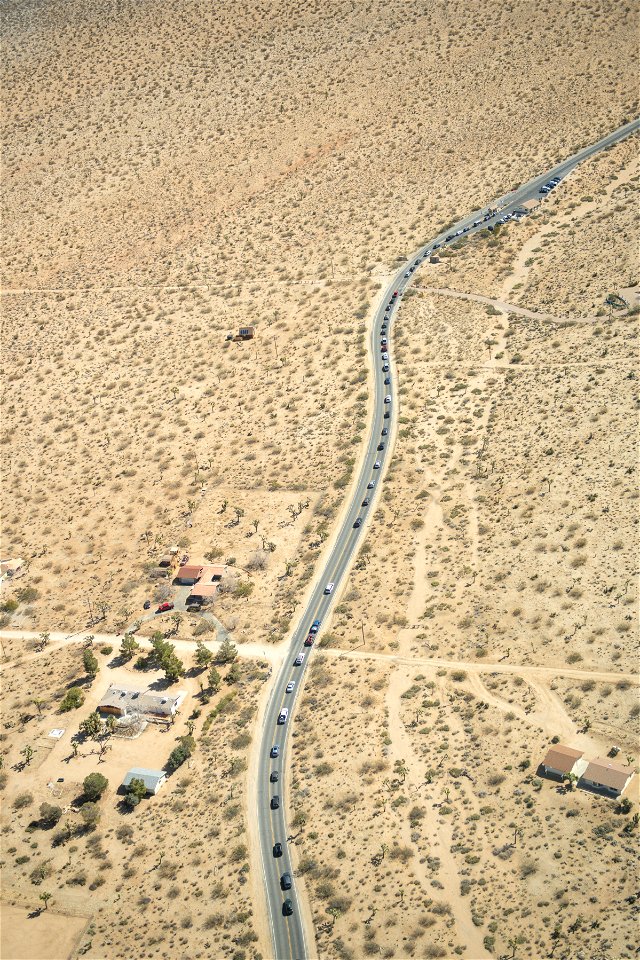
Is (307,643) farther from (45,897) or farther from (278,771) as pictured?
(45,897)

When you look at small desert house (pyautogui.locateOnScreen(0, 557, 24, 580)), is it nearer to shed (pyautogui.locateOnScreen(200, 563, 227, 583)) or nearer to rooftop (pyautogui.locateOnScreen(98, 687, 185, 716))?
shed (pyautogui.locateOnScreen(200, 563, 227, 583))

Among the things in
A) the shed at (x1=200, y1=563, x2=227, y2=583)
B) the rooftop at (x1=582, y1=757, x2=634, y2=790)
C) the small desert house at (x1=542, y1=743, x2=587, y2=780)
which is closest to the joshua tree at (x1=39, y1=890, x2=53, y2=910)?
the shed at (x1=200, y1=563, x2=227, y2=583)

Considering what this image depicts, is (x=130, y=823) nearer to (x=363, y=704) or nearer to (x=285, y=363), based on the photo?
(x=363, y=704)

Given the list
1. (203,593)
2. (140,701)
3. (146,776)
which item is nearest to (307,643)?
(203,593)

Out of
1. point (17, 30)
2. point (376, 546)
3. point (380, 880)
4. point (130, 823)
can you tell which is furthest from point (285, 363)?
point (17, 30)

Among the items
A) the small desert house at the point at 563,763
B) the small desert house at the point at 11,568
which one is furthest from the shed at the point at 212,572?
the small desert house at the point at 563,763

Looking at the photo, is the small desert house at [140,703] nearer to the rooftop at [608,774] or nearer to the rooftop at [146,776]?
the rooftop at [146,776]
